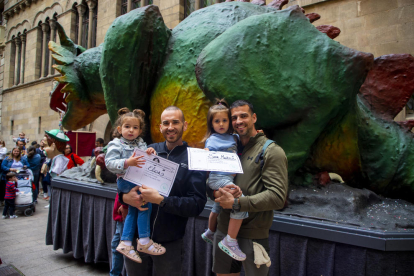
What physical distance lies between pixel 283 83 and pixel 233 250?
1221 millimetres

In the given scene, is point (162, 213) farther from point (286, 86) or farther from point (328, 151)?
point (328, 151)

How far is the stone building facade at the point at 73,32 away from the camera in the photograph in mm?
5312

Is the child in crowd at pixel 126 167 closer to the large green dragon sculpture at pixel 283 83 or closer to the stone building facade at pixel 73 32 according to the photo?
the large green dragon sculpture at pixel 283 83

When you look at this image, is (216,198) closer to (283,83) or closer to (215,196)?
(215,196)

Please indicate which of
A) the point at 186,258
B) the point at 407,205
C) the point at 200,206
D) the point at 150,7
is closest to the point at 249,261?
the point at 200,206

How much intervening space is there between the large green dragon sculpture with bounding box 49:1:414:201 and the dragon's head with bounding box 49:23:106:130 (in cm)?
61

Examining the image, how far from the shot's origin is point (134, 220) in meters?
1.73

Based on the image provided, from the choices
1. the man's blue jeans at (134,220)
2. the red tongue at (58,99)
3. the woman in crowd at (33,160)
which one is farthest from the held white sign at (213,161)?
the woman in crowd at (33,160)

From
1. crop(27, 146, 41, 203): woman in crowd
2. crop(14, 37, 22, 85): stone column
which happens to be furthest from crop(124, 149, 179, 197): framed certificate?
crop(14, 37, 22, 85): stone column

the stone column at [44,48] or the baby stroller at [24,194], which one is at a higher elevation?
the stone column at [44,48]

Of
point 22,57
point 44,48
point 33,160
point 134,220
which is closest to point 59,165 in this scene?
point 33,160

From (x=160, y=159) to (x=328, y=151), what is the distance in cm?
147

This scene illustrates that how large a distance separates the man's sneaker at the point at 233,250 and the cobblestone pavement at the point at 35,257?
2380 millimetres

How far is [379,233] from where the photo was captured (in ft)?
5.28
